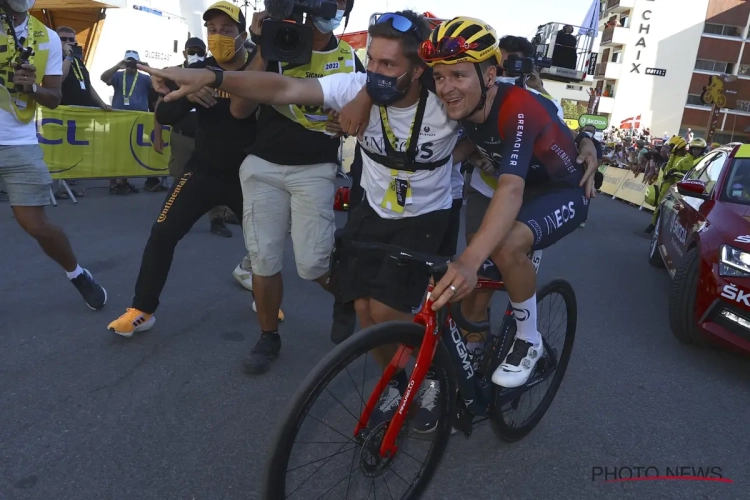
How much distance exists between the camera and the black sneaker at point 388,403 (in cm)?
222

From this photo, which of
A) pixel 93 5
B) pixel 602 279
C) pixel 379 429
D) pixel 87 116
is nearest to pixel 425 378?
pixel 379 429

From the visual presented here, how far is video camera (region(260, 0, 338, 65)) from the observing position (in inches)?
110

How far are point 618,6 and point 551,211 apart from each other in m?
65.9

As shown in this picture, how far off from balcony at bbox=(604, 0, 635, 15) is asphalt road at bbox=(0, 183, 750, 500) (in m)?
62.4

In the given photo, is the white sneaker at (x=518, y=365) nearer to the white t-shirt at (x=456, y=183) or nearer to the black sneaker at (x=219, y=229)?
the white t-shirt at (x=456, y=183)

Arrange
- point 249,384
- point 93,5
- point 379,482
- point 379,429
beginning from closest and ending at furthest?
point 379,429
point 379,482
point 249,384
point 93,5

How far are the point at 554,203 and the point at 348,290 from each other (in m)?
1.04

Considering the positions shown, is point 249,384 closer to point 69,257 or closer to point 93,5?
point 69,257

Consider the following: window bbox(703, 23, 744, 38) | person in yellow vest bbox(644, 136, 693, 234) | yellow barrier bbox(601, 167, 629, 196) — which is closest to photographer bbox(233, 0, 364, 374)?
person in yellow vest bbox(644, 136, 693, 234)

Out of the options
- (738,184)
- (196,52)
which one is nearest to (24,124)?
(196,52)

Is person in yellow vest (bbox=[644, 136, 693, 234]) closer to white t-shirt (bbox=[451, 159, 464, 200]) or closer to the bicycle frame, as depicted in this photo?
white t-shirt (bbox=[451, 159, 464, 200])

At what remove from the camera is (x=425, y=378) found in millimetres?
2307

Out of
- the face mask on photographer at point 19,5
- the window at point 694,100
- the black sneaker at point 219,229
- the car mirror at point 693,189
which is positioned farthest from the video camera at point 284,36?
the window at point 694,100

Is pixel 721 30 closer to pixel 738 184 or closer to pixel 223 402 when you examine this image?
pixel 738 184
